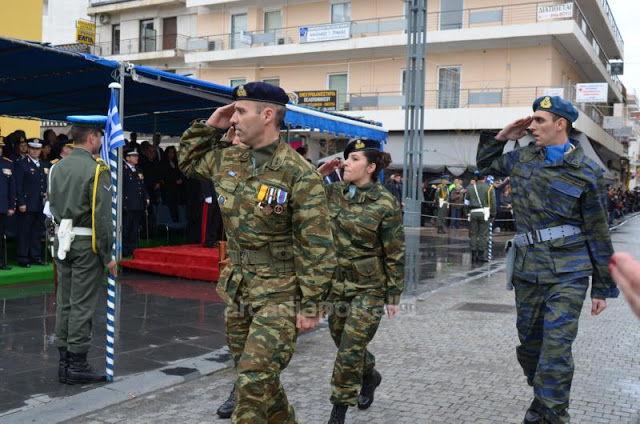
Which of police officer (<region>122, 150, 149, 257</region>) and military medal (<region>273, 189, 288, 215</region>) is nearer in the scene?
military medal (<region>273, 189, 288, 215</region>)

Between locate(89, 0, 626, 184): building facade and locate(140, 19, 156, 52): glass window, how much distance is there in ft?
0.49

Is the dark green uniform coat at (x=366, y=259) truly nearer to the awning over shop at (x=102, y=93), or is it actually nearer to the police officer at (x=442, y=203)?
the awning over shop at (x=102, y=93)

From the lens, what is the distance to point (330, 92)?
103 feet

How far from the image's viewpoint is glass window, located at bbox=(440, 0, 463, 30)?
30.0 metres

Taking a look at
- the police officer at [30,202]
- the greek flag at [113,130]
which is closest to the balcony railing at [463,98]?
the police officer at [30,202]

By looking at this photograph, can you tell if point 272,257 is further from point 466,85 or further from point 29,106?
point 466,85

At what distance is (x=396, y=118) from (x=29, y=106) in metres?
20.3

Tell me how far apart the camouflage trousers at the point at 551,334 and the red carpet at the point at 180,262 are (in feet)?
22.7

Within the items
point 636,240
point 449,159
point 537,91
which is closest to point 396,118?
point 449,159

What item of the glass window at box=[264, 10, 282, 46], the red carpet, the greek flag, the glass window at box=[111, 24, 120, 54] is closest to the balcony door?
the glass window at box=[111, 24, 120, 54]

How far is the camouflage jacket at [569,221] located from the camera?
4.26 metres

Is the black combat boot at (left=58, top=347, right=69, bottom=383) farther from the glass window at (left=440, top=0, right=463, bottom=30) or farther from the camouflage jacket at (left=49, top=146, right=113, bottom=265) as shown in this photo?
the glass window at (left=440, top=0, right=463, bottom=30)

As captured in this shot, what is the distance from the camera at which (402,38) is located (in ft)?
100.0

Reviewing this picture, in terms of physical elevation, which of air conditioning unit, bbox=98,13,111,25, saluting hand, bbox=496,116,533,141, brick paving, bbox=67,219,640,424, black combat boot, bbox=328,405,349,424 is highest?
air conditioning unit, bbox=98,13,111,25
